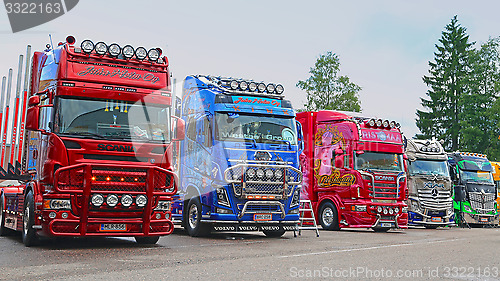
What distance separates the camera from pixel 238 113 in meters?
15.4

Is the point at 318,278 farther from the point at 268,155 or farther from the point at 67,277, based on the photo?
the point at 268,155

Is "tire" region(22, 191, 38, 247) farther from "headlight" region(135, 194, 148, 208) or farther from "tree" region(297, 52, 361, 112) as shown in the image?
"tree" region(297, 52, 361, 112)

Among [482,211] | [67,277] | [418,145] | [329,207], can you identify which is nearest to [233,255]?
[67,277]

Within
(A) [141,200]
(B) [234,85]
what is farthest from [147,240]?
(B) [234,85]

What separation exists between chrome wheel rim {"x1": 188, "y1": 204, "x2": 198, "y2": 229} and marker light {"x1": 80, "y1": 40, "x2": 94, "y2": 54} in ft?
17.6

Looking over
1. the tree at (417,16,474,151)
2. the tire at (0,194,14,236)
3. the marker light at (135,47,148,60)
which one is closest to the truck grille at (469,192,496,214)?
the marker light at (135,47,148,60)

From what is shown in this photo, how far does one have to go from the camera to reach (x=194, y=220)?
1608 cm

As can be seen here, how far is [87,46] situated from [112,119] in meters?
1.65

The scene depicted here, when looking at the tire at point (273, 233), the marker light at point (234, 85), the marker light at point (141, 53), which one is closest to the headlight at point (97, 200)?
the marker light at point (141, 53)

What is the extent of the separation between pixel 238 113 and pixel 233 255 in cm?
500

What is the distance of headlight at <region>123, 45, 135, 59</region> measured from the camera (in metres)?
12.6

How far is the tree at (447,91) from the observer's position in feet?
188

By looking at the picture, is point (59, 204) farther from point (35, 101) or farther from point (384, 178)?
point (384, 178)

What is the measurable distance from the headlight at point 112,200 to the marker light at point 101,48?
2905 mm
